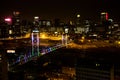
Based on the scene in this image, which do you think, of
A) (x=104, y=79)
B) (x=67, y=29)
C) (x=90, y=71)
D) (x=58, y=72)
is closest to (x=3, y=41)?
(x=58, y=72)

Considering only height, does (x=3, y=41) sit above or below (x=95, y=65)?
above

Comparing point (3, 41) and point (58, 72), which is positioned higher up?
point (3, 41)

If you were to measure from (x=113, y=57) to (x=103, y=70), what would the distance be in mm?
7425

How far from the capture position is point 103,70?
27062 millimetres

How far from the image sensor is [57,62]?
32.2 meters

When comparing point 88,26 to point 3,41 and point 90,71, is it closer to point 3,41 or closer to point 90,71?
point 3,41

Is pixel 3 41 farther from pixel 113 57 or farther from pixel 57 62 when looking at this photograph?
pixel 113 57

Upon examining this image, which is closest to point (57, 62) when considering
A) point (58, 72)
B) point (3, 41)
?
point (58, 72)

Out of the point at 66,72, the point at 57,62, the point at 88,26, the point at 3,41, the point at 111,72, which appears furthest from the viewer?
the point at 88,26

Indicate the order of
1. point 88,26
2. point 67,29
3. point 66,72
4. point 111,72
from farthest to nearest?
point 88,26 → point 67,29 → point 66,72 → point 111,72

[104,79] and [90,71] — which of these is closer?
[104,79]

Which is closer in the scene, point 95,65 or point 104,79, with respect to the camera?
point 104,79

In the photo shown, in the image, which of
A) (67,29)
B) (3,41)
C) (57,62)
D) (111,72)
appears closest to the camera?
(111,72)

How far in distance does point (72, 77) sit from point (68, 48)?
40.9ft
